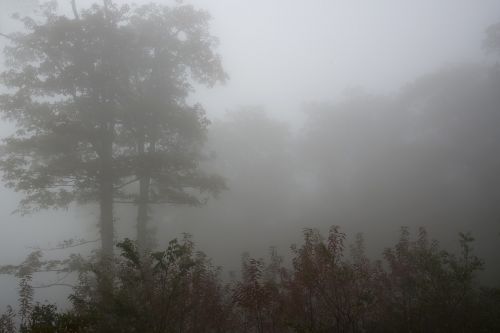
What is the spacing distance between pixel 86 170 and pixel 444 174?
1444 inches

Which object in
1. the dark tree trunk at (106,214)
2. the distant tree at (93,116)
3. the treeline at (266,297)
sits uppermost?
the distant tree at (93,116)

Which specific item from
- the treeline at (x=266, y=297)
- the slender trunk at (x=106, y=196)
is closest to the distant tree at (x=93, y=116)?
the slender trunk at (x=106, y=196)

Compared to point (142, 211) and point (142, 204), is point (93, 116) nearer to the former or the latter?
point (142, 204)

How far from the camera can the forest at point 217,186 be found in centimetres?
961

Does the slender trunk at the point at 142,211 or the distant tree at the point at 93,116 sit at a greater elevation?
the distant tree at the point at 93,116

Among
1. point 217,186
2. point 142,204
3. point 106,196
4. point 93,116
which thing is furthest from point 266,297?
point 93,116

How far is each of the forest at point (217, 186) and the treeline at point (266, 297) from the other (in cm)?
7

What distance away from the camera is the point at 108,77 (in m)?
14.0

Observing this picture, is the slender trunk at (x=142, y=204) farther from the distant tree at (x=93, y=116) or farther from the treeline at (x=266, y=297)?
the treeline at (x=266, y=297)

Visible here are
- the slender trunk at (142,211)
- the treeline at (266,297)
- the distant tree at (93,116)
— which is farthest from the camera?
the slender trunk at (142,211)

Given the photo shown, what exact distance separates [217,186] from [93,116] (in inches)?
233

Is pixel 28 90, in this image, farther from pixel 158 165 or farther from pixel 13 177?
pixel 158 165

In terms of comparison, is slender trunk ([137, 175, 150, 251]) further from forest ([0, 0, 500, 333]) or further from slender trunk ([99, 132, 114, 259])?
slender trunk ([99, 132, 114, 259])

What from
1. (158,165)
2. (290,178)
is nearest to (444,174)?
(290,178)
